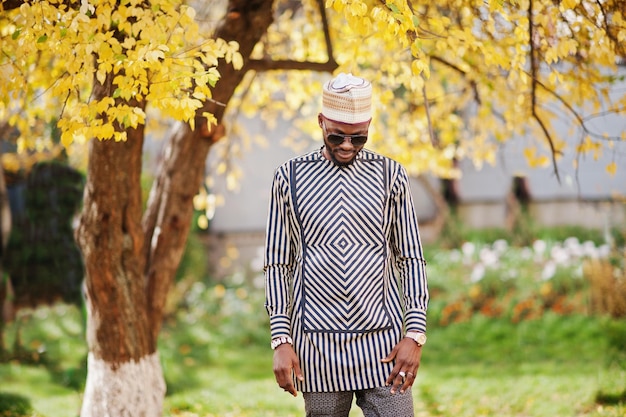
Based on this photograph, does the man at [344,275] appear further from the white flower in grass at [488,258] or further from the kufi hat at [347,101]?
the white flower in grass at [488,258]

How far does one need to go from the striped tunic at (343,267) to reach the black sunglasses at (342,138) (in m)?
0.11

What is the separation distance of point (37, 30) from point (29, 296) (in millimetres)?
6089

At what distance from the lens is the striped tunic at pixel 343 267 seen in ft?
9.84

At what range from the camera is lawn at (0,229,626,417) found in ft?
21.4

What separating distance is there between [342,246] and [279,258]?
25 cm

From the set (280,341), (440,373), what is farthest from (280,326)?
(440,373)

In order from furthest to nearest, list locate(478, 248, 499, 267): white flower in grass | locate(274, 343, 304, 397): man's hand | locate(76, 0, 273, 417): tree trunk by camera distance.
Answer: locate(478, 248, 499, 267): white flower in grass
locate(76, 0, 273, 417): tree trunk
locate(274, 343, 304, 397): man's hand

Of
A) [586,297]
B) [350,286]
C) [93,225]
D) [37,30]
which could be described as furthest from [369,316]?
[586,297]

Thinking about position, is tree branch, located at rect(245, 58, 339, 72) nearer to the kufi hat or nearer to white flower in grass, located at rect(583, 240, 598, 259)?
the kufi hat

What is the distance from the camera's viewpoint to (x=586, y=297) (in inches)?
347

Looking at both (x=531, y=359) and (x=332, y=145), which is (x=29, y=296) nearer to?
(x=531, y=359)

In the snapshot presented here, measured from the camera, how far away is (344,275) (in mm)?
3000

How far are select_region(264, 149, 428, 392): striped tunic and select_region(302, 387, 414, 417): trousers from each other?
0.04 m

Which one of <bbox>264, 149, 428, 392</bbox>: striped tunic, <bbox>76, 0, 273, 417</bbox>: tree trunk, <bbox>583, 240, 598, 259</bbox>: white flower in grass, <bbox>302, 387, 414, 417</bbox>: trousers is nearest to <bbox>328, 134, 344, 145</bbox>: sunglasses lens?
<bbox>264, 149, 428, 392</bbox>: striped tunic
